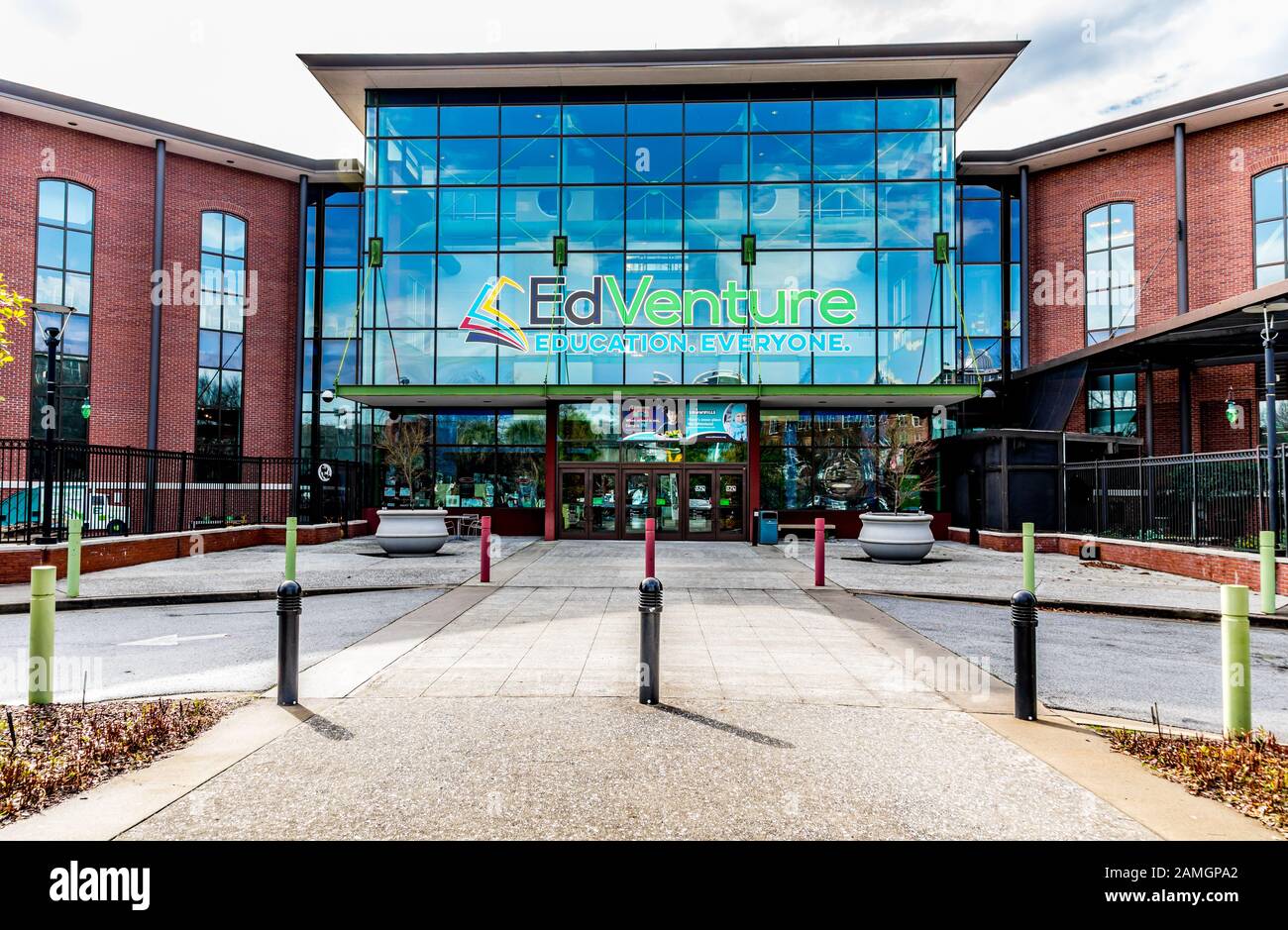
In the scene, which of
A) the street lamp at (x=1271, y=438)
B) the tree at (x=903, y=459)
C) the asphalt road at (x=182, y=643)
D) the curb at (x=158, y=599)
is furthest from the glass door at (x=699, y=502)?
the street lamp at (x=1271, y=438)

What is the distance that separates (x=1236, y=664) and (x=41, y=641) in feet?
29.2

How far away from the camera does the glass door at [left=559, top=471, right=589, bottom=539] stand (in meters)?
24.9

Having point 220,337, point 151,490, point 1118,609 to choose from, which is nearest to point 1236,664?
point 1118,609

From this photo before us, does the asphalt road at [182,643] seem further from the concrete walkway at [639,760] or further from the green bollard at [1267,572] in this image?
the green bollard at [1267,572]

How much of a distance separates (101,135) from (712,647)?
102 feet

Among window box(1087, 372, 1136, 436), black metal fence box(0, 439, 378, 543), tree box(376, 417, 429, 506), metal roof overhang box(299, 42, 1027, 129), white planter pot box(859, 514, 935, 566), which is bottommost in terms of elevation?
white planter pot box(859, 514, 935, 566)

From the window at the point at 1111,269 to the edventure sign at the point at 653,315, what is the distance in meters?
9.07

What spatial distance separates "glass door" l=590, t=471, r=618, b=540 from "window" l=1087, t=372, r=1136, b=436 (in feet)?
57.5

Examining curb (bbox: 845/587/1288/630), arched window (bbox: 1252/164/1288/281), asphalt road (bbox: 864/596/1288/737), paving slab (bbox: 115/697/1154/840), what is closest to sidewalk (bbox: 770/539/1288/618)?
curb (bbox: 845/587/1288/630)

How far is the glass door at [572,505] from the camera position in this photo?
2486 cm

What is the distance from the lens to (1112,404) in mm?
25688

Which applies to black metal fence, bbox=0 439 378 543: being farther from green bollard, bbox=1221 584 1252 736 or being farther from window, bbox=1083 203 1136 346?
window, bbox=1083 203 1136 346

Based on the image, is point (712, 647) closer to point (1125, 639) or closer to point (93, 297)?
point (1125, 639)

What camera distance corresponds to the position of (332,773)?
4258 millimetres
